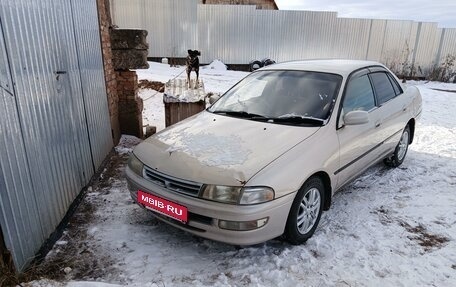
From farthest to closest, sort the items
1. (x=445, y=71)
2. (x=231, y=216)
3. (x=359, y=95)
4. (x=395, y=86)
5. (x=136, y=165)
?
(x=445, y=71), (x=395, y=86), (x=359, y=95), (x=136, y=165), (x=231, y=216)

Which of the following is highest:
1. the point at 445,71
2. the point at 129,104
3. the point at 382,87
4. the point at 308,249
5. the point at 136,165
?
the point at 382,87

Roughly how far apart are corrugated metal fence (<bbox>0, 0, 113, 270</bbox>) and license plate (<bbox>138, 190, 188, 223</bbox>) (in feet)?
2.72

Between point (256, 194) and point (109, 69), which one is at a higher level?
point (109, 69)

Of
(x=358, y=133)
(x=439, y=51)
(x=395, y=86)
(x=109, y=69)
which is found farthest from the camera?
(x=439, y=51)

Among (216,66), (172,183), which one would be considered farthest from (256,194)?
(216,66)

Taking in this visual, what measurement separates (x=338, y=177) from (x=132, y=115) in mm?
4154

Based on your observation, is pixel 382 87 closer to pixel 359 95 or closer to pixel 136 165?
pixel 359 95

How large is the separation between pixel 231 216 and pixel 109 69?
158 inches

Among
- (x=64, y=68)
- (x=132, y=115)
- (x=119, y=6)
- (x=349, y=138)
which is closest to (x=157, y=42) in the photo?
(x=119, y=6)

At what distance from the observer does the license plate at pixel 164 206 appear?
261 centimetres

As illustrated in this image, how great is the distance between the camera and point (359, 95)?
3701 mm

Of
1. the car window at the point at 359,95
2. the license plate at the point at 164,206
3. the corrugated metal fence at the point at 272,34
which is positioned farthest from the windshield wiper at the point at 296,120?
the corrugated metal fence at the point at 272,34

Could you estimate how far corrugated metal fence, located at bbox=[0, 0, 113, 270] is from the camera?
229 cm

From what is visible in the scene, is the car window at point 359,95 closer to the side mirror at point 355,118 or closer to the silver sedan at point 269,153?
the silver sedan at point 269,153
